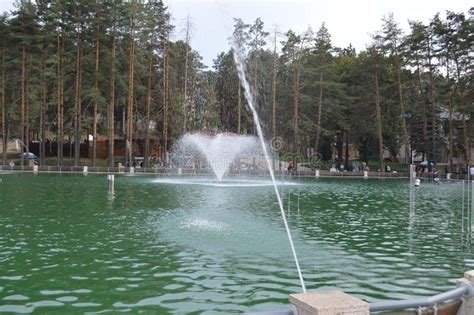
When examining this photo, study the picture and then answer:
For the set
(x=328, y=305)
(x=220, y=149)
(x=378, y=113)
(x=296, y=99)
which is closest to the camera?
(x=328, y=305)

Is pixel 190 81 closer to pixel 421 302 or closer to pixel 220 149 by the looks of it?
pixel 220 149

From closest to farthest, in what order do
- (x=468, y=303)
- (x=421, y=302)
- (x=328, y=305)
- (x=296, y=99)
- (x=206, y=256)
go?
(x=328, y=305)
(x=421, y=302)
(x=468, y=303)
(x=206, y=256)
(x=296, y=99)

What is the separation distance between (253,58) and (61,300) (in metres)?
48.7

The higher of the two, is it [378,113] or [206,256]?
[378,113]

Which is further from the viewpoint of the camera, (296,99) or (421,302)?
(296,99)

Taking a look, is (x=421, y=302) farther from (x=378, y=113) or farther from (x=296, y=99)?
(x=378, y=113)

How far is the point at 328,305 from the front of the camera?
13.1ft

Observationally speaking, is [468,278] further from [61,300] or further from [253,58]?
[253,58]

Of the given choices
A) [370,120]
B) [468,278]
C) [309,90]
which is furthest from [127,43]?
[468,278]

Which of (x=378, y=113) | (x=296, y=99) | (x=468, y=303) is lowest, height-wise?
(x=468, y=303)

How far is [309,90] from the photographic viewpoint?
56375 mm

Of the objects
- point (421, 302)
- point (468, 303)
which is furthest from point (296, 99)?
point (421, 302)

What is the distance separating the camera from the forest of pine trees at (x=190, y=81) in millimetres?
45781

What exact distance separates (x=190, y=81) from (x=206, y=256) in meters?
46.4
